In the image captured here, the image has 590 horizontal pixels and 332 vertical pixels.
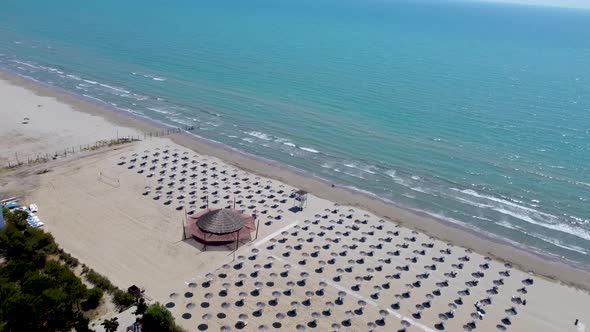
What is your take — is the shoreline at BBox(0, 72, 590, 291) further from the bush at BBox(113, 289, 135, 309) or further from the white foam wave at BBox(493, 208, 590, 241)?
the bush at BBox(113, 289, 135, 309)

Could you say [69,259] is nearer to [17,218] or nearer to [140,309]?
[17,218]

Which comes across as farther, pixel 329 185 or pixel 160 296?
pixel 329 185

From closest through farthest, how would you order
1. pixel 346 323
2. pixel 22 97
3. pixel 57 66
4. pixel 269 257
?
pixel 346 323 → pixel 269 257 → pixel 22 97 → pixel 57 66

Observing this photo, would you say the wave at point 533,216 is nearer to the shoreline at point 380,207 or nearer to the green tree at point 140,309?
the shoreline at point 380,207

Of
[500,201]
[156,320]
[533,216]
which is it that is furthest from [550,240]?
[156,320]

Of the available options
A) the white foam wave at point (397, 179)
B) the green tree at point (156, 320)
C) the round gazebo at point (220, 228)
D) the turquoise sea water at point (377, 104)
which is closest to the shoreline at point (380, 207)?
the turquoise sea water at point (377, 104)

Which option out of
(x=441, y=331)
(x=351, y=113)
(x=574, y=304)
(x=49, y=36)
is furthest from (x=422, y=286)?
(x=49, y=36)

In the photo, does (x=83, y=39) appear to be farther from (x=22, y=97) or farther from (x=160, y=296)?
(x=160, y=296)
